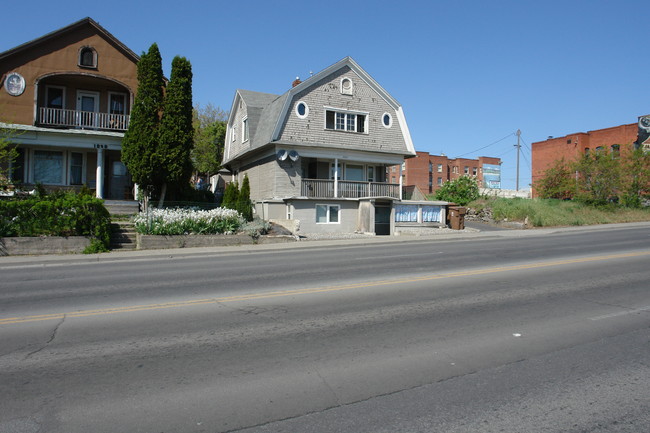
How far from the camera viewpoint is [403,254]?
14789mm

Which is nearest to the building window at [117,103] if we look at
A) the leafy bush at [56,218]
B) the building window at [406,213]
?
the leafy bush at [56,218]

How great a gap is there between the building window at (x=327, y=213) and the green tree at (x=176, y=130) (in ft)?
23.6

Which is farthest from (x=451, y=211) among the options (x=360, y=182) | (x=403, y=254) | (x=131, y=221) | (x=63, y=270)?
(x=63, y=270)

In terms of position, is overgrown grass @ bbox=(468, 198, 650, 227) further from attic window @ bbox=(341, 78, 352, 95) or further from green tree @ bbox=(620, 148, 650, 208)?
attic window @ bbox=(341, 78, 352, 95)

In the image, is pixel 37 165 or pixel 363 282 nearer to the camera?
pixel 363 282

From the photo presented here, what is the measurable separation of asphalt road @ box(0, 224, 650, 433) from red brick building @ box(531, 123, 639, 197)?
42.7 m

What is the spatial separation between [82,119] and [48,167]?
3.13 meters

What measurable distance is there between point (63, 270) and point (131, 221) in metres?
8.16

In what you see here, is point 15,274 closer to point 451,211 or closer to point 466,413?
point 466,413

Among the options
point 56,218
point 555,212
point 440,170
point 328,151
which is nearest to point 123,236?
point 56,218

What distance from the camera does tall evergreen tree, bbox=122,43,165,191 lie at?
21031mm

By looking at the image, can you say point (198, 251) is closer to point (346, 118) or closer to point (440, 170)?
point (346, 118)

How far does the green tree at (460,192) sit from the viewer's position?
35094mm

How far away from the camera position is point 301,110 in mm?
25875
